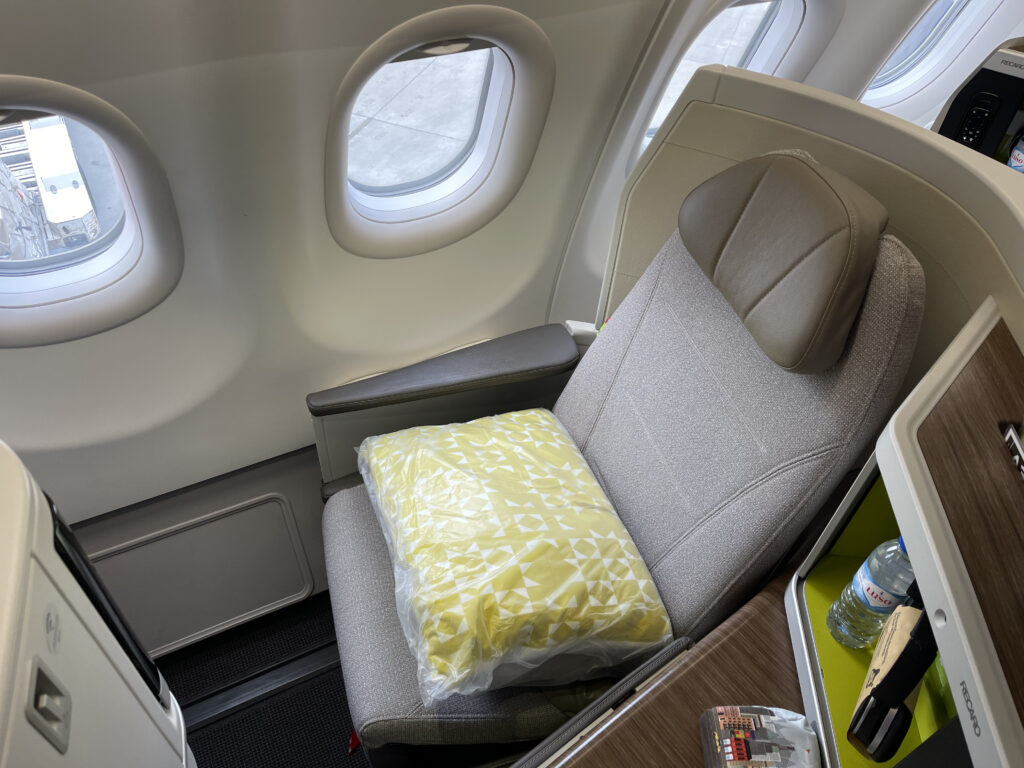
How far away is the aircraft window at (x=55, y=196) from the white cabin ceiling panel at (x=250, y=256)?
0.65 feet

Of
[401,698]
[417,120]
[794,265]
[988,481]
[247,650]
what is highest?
[417,120]

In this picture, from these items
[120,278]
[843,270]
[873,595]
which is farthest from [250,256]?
[873,595]

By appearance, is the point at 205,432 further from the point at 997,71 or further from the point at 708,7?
the point at 997,71

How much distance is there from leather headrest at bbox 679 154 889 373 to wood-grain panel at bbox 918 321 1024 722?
21cm

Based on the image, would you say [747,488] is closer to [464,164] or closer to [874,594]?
[874,594]

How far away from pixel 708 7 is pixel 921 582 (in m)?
1.47

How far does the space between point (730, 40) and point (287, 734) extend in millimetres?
2511

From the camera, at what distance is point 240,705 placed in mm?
2092

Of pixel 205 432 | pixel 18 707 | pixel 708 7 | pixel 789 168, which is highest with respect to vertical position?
pixel 708 7

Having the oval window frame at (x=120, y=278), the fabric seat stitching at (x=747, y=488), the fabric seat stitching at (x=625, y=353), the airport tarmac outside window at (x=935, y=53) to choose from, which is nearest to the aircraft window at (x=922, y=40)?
the airport tarmac outside window at (x=935, y=53)

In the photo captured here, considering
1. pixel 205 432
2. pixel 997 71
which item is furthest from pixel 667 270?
pixel 205 432

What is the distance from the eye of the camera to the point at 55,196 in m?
1.54

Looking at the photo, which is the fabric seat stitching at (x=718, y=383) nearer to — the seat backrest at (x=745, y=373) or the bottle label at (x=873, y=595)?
the seat backrest at (x=745, y=373)

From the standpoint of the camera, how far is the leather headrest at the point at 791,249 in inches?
42.1
